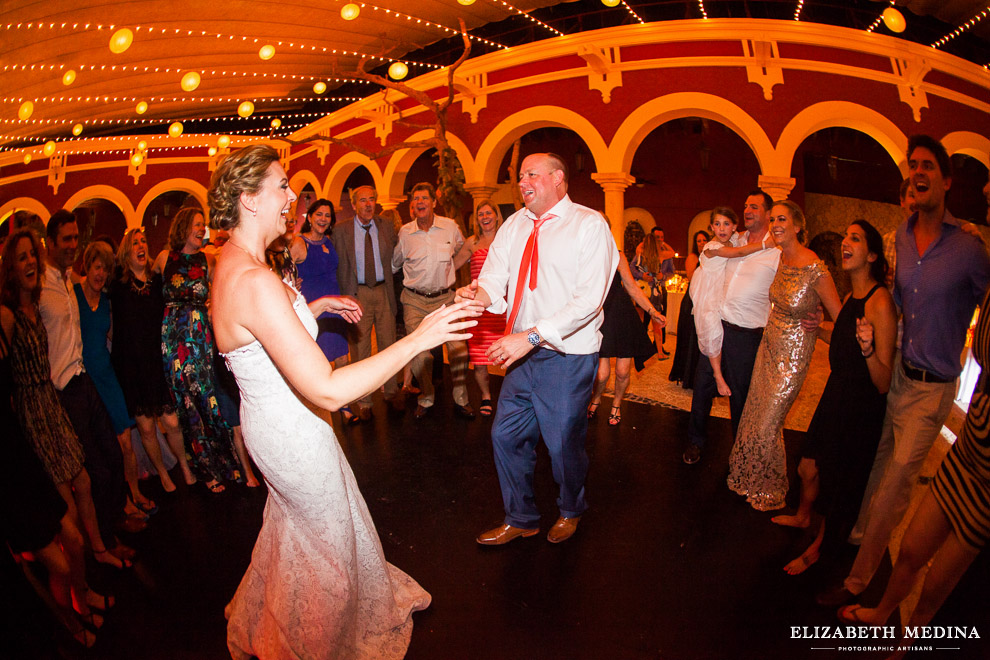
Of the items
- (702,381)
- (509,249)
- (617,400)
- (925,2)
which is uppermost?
(925,2)

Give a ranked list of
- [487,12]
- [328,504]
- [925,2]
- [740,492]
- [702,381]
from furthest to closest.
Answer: [487,12] < [925,2] < [702,381] < [740,492] < [328,504]

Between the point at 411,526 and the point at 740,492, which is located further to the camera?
the point at 740,492

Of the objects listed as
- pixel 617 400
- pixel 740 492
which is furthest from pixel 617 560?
pixel 617 400

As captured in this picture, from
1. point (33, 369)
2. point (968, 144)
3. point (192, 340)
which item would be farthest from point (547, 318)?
A: point (968, 144)

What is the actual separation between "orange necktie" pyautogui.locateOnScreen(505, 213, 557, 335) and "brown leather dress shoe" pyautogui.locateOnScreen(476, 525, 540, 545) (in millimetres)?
1020

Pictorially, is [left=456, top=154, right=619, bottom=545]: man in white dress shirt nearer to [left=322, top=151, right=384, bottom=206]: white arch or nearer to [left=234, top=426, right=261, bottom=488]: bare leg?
[left=234, top=426, right=261, bottom=488]: bare leg

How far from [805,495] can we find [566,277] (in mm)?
1558

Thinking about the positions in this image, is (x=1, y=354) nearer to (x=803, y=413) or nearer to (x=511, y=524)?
(x=511, y=524)

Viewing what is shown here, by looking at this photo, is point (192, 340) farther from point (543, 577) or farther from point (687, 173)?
point (687, 173)

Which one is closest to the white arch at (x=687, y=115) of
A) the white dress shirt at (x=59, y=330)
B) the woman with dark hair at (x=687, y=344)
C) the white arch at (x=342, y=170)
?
the woman with dark hair at (x=687, y=344)

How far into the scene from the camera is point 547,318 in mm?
2428

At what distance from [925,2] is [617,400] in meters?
7.05

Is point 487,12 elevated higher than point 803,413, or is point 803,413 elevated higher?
point 487,12

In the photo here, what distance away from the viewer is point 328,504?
1.71 meters
